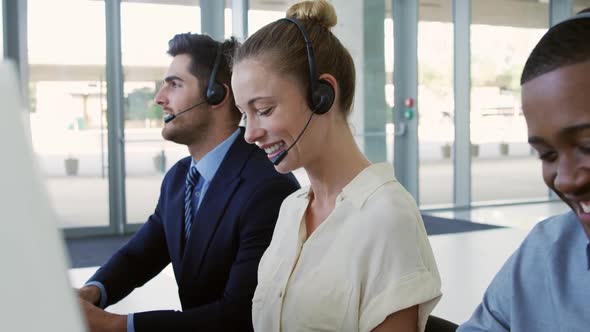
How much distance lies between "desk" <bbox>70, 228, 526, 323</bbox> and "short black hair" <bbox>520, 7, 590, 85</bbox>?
8.08 ft

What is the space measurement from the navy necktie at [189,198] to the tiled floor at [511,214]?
198 inches

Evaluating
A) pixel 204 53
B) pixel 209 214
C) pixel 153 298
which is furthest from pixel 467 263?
pixel 209 214

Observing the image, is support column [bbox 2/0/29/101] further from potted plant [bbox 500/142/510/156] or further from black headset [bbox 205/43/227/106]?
potted plant [bbox 500/142/510/156]

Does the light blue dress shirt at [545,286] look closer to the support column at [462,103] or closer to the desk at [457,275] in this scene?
the desk at [457,275]

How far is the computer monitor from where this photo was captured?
0.85 feet

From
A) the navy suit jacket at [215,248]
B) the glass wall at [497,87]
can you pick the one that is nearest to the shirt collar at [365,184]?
the navy suit jacket at [215,248]

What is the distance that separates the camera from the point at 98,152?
19.9 ft

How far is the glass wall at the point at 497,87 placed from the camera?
7.70 m

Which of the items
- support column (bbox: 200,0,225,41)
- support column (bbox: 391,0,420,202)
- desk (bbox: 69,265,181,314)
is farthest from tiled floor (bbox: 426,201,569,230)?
desk (bbox: 69,265,181,314)

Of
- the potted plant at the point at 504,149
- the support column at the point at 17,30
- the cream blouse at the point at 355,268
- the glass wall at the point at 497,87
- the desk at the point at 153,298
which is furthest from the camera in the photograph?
the potted plant at the point at 504,149

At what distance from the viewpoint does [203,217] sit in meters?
1.56

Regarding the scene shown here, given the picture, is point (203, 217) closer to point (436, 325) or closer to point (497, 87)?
point (436, 325)

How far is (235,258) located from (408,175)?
6.09m

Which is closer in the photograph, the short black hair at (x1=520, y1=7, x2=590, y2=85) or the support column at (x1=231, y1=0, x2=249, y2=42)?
the short black hair at (x1=520, y1=7, x2=590, y2=85)
